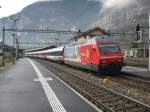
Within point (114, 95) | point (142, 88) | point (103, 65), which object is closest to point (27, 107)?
point (114, 95)

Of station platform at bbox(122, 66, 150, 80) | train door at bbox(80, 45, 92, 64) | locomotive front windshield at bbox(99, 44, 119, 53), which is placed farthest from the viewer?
train door at bbox(80, 45, 92, 64)

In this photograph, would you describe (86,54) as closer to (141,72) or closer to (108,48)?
(108,48)

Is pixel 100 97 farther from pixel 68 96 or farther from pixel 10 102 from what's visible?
pixel 10 102

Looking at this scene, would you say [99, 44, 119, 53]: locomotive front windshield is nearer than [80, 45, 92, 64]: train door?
Yes

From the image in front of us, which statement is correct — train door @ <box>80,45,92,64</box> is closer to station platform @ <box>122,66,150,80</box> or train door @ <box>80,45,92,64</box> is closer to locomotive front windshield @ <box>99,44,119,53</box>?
locomotive front windshield @ <box>99,44,119,53</box>

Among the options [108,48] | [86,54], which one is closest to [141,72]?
[86,54]

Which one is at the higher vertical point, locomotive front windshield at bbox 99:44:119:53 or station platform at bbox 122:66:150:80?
locomotive front windshield at bbox 99:44:119:53

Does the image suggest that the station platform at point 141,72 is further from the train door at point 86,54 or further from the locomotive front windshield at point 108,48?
the train door at point 86,54

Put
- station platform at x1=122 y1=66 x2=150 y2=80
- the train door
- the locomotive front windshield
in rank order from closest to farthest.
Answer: station platform at x1=122 y1=66 x2=150 y2=80
the locomotive front windshield
the train door

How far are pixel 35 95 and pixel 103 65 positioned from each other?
12.0 meters

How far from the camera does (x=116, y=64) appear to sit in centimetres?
3014

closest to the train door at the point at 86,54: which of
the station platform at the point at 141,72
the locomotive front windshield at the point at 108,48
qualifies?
the locomotive front windshield at the point at 108,48

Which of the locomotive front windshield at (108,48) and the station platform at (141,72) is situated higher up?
the locomotive front windshield at (108,48)

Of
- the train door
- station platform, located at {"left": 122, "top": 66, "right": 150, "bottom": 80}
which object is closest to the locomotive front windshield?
the train door
